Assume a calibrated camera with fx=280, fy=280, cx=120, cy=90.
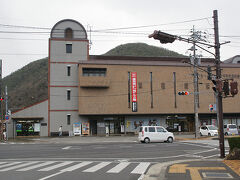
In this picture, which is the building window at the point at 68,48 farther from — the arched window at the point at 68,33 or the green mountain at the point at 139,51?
the green mountain at the point at 139,51

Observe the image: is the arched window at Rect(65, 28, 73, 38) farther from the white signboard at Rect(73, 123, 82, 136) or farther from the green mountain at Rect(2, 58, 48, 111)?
the green mountain at Rect(2, 58, 48, 111)

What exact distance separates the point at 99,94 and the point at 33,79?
321 feet

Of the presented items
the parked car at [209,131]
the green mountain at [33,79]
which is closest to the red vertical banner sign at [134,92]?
the parked car at [209,131]

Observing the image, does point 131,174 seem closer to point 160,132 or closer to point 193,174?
point 193,174

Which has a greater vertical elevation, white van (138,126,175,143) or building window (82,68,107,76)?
building window (82,68,107,76)

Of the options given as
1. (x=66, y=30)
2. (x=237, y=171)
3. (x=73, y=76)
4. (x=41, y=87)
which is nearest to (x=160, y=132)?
(x=237, y=171)

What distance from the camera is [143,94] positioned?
154 feet

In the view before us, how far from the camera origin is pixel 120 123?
4797 centimetres

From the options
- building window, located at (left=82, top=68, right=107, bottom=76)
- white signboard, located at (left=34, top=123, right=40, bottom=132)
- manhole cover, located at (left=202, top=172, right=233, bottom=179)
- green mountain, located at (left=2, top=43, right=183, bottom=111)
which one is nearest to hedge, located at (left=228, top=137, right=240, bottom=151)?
manhole cover, located at (left=202, top=172, right=233, bottom=179)

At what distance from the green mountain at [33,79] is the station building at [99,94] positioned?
69.7 metres

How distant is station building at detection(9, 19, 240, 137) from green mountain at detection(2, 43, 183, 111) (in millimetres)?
69691

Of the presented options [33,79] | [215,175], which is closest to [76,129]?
[215,175]

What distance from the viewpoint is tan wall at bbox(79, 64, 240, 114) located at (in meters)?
45.1

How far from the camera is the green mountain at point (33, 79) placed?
386ft
